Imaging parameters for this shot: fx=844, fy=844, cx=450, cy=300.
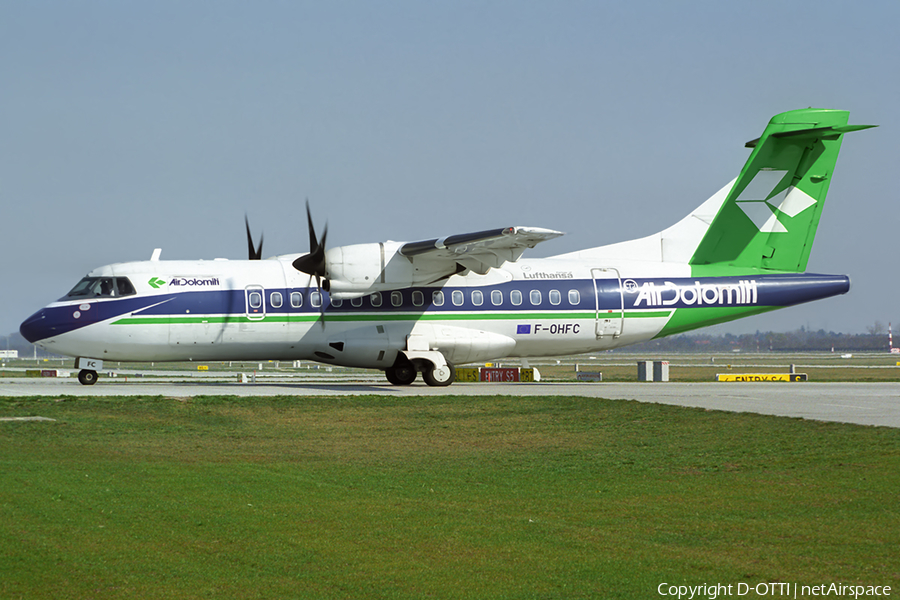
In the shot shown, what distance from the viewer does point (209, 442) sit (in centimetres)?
1538

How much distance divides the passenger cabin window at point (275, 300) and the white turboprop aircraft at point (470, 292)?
0.11 ft

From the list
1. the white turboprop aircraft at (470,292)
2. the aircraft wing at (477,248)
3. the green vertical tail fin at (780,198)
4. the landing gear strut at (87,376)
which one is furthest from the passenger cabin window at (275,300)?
the green vertical tail fin at (780,198)

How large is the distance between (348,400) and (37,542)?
585 inches

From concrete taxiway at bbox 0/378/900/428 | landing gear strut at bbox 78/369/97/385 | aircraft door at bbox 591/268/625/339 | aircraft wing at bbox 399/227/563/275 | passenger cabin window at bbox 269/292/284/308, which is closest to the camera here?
concrete taxiway at bbox 0/378/900/428

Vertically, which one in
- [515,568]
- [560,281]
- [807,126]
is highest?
[807,126]

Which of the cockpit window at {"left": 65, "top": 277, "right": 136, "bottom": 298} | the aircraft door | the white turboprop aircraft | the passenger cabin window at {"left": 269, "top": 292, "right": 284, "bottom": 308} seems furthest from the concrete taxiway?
the cockpit window at {"left": 65, "top": 277, "right": 136, "bottom": 298}

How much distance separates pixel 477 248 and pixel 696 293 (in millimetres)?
9310

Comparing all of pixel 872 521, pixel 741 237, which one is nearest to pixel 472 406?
pixel 872 521

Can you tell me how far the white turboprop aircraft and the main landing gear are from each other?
0.16ft

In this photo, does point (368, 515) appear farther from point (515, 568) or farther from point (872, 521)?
point (872, 521)

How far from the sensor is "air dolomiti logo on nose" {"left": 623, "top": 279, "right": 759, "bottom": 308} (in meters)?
30.4

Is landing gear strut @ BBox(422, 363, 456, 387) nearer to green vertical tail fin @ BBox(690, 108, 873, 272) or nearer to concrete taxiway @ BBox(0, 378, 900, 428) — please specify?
concrete taxiway @ BBox(0, 378, 900, 428)

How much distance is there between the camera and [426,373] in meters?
28.7

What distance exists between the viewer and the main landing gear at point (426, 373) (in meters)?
28.5
